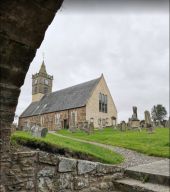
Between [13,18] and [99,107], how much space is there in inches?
1562

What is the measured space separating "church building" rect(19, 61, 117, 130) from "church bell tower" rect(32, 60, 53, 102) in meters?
5.14

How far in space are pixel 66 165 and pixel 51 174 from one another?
43cm

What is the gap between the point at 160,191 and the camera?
5.59m

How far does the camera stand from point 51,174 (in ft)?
16.2

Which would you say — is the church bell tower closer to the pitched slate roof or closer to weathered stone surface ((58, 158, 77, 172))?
the pitched slate roof

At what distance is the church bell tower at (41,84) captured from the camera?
5912 cm

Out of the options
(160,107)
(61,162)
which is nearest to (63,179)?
(61,162)

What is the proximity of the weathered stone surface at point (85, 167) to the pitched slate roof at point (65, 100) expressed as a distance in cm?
3342

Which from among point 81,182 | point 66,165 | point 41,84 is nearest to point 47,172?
point 66,165

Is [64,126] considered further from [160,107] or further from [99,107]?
[160,107]

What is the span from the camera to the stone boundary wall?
4.09 metres

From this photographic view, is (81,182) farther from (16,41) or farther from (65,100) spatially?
(65,100)

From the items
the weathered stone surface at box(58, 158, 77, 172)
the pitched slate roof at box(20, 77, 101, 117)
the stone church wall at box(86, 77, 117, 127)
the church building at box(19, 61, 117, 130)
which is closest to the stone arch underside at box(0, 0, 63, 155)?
the weathered stone surface at box(58, 158, 77, 172)

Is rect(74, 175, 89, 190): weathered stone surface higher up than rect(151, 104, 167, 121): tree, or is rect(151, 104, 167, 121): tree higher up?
rect(151, 104, 167, 121): tree
